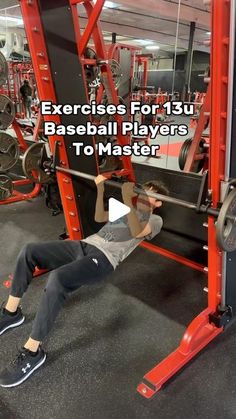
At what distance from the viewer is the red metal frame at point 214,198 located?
116cm

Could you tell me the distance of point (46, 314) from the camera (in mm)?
1457

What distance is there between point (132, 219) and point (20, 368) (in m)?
0.84

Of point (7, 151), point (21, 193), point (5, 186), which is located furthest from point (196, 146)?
point (21, 193)

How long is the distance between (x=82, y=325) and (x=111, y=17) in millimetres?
5920

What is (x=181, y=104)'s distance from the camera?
2922mm

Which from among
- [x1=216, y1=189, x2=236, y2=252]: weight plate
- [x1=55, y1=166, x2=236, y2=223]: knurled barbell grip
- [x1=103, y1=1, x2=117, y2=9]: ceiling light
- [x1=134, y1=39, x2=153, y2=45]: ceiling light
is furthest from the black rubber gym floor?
[x1=134, y1=39, x2=153, y2=45]: ceiling light

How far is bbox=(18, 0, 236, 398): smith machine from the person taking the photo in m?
1.24

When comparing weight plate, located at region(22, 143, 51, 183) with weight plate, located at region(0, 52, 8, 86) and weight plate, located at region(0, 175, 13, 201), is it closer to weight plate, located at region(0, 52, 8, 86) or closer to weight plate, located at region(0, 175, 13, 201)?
weight plate, located at region(0, 175, 13, 201)

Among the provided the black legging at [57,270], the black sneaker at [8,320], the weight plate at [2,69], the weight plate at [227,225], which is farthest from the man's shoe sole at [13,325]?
the weight plate at [2,69]

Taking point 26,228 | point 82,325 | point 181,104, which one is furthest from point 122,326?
point 181,104

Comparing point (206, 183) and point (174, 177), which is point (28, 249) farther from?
point (174, 177)

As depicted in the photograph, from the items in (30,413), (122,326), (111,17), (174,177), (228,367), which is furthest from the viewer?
(111,17)

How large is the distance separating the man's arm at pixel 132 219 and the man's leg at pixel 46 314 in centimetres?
30

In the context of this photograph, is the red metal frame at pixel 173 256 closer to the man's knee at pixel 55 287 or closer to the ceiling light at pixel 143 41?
the man's knee at pixel 55 287
